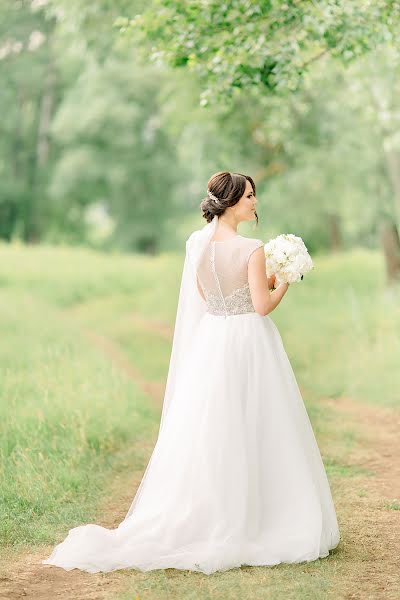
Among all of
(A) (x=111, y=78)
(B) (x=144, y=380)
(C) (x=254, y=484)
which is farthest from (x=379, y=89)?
(A) (x=111, y=78)

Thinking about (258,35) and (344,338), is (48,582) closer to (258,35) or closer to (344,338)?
(258,35)

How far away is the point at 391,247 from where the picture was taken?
22.0 metres

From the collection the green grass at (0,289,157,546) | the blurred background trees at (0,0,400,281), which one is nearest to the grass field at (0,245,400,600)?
the green grass at (0,289,157,546)

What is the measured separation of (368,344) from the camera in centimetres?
1473

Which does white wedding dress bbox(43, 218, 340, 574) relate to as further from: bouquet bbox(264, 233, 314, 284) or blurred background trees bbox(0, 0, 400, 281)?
blurred background trees bbox(0, 0, 400, 281)

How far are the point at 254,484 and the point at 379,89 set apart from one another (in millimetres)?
A: 12752

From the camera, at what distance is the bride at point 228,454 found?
5.84 m

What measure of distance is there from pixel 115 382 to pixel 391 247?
12514mm

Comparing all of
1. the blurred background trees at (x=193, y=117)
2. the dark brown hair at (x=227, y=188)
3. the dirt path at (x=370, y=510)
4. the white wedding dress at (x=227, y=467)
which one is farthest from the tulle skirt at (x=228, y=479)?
the blurred background trees at (x=193, y=117)

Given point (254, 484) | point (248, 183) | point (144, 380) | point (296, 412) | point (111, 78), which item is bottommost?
point (144, 380)

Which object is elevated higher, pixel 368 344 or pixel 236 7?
pixel 236 7

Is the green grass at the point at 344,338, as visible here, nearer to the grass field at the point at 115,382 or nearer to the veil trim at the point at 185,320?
the grass field at the point at 115,382

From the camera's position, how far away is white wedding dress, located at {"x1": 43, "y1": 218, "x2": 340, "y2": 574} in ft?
19.1

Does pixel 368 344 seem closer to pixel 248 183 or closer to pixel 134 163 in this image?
pixel 248 183
